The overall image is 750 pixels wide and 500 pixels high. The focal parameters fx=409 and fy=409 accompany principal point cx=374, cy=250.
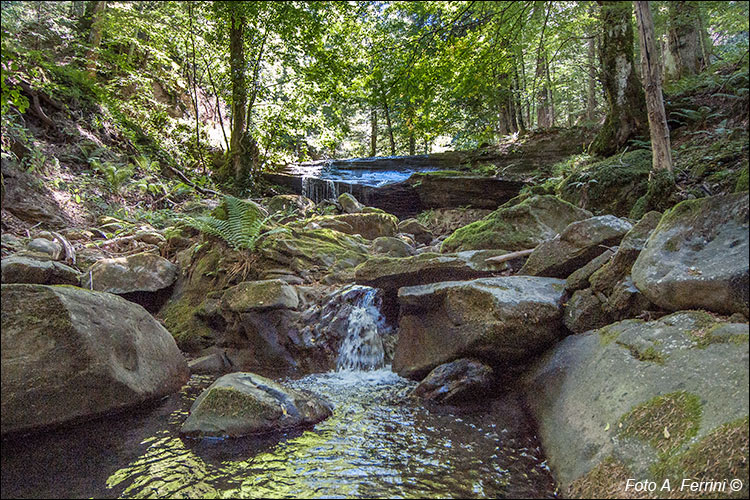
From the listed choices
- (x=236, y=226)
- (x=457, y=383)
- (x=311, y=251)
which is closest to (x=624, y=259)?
(x=457, y=383)

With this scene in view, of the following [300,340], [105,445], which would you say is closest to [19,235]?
[300,340]

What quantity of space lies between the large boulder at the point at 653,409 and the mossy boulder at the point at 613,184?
4370mm

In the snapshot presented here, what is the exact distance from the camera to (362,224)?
340 inches

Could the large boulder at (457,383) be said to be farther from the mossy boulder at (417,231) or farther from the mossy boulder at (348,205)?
the mossy boulder at (348,205)

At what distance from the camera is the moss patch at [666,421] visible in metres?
1.98

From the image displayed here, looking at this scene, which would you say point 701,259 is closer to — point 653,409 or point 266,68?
point 653,409

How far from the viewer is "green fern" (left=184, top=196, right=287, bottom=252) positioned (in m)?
6.38

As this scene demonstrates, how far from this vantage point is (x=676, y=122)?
8.07 metres

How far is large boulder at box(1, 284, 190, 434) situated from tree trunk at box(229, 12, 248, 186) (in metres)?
6.42

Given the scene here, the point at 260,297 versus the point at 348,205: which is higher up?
the point at 348,205

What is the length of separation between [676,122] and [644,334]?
24.5ft

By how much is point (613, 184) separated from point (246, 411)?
6.54 m

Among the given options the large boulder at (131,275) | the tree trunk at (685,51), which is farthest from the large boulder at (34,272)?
the tree trunk at (685,51)

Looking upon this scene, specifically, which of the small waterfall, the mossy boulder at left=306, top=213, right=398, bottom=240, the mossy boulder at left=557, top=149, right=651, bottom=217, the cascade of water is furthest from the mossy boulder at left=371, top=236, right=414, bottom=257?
the small waterfall
